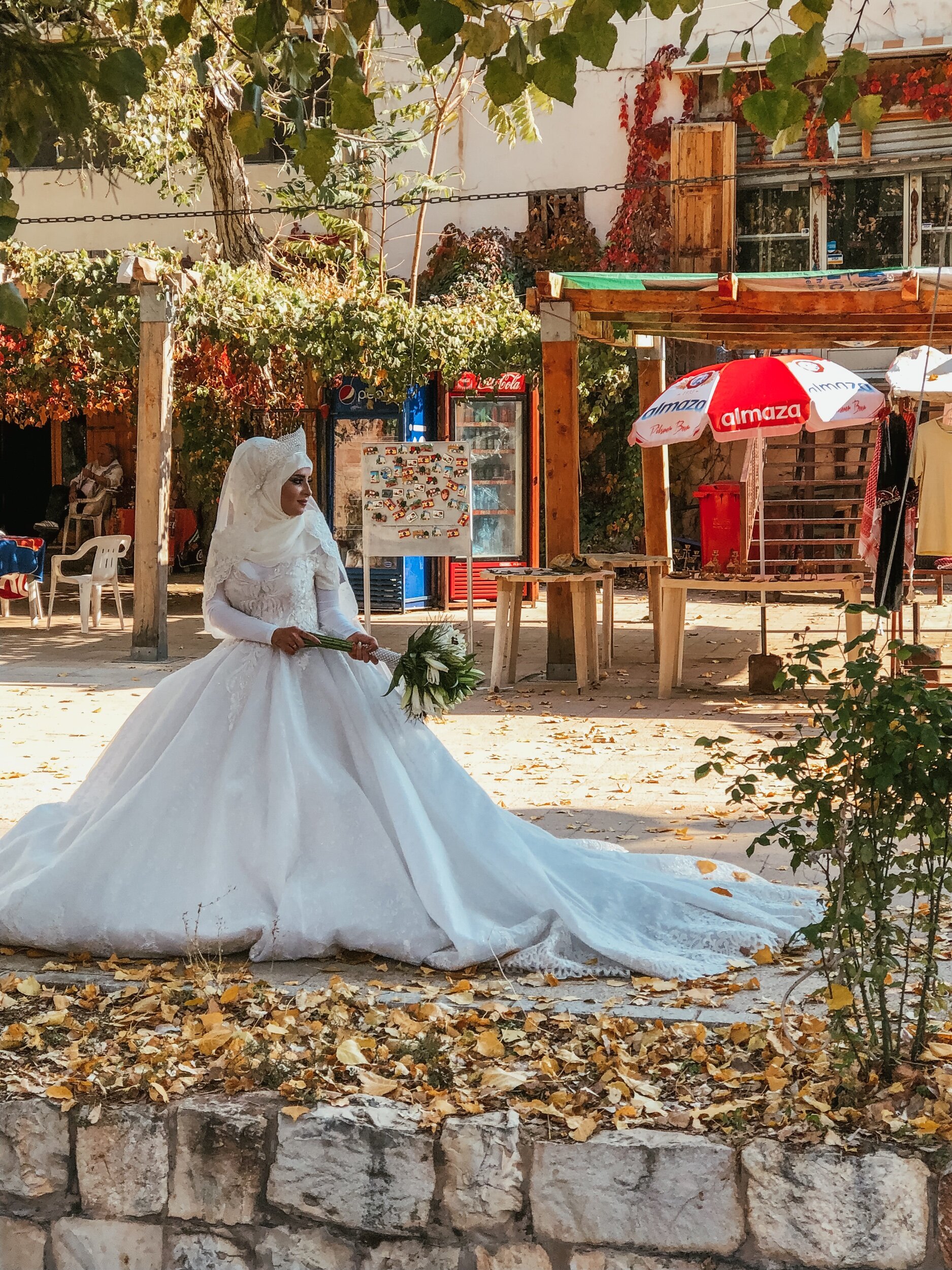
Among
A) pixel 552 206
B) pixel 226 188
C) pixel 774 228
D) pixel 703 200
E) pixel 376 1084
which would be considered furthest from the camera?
pixel 552 206

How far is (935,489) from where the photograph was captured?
9.48 m

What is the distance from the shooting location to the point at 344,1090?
3305 millimetres

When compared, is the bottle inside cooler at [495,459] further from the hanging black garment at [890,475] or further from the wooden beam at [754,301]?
the hanging black garment at [890,475]

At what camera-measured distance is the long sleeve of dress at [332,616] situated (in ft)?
16.7

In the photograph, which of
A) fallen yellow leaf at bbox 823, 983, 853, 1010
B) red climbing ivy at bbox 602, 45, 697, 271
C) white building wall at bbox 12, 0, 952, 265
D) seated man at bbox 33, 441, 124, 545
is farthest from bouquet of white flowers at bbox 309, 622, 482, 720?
red climbing ivy at bbox 602, 45, 697, 271

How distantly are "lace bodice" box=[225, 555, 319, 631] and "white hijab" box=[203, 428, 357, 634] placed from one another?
0.03 m

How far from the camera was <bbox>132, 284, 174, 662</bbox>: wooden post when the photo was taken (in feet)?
38.2

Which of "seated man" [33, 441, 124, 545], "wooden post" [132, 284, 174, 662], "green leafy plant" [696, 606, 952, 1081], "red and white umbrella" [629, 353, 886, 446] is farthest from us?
"seated man" [33, 441, 124, 545]

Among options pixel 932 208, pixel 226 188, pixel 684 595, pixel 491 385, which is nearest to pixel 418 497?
pixel 684 595

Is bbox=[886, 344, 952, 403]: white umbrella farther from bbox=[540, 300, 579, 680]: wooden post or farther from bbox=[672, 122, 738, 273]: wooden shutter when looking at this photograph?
bbox=[672, 122, 738, 273]: wooden shutter

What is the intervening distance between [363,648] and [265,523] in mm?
585

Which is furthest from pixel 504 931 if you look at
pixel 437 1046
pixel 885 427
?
pixel 885 427

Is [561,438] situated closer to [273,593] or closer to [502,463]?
[502,463]

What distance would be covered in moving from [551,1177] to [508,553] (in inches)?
505
